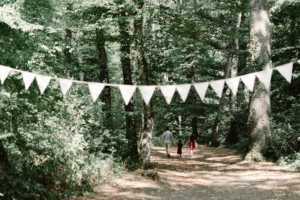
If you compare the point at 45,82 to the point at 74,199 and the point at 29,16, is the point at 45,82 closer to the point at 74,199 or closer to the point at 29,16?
the point at 29,16

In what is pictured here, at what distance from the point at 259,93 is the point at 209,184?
15.3 ft

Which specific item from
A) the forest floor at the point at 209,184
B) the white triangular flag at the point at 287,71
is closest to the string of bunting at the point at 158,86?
the white triangular flag at the point at 287,71

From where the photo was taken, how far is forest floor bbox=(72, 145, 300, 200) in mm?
8961

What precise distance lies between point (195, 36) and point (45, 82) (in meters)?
7.87

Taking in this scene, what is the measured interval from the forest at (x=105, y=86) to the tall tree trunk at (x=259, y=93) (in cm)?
4

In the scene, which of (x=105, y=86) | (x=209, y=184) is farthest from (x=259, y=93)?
(x=105, y=86)

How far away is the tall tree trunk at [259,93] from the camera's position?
13.5 meters

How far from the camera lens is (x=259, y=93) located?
1362cm

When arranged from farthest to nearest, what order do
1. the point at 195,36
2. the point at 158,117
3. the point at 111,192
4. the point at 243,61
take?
the point at 158,117, the point at 243,61, the point at 195,36, the point at 111,192

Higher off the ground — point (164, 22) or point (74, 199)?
point (164, 22)

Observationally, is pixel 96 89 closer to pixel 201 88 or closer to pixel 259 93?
pixel 201 88

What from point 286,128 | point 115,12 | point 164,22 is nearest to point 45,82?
point 115,12

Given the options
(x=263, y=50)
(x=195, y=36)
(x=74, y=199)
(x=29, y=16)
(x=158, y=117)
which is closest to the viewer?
(x=29, y=16)

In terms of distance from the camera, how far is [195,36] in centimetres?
1273
